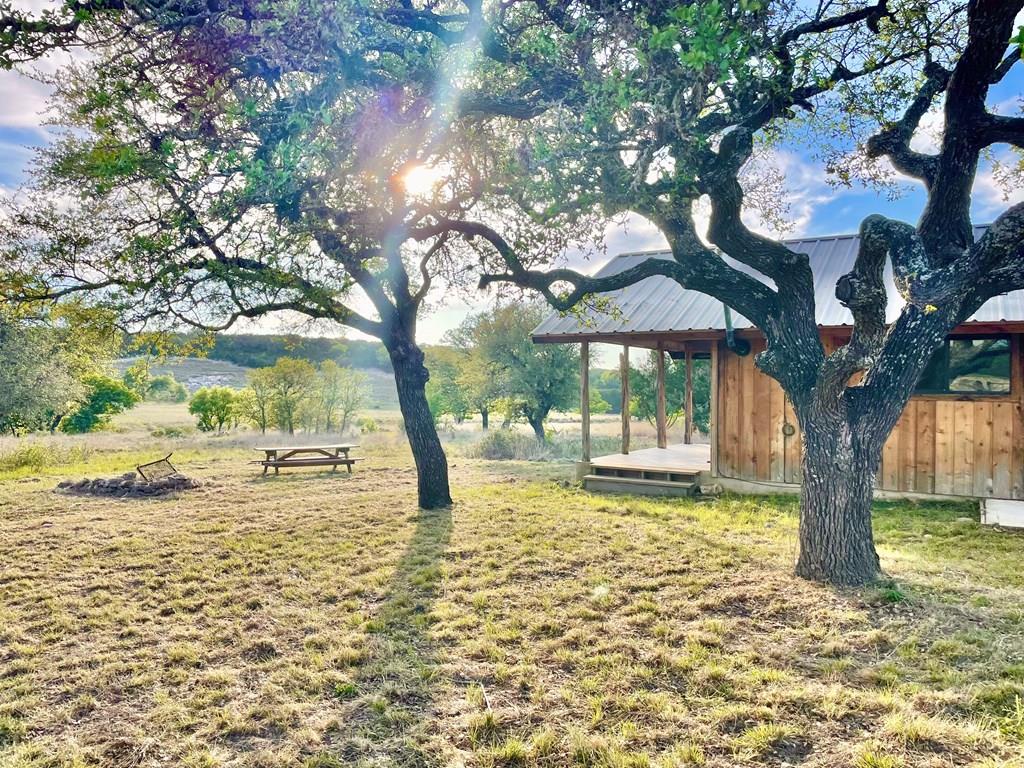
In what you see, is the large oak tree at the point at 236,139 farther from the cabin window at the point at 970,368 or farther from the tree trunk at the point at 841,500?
the cabin window at the point at 970,368

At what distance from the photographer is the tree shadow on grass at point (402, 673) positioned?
294cm

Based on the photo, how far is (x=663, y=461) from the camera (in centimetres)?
1077

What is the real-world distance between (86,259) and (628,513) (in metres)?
8.02

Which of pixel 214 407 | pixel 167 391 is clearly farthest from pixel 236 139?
pixel 167 391

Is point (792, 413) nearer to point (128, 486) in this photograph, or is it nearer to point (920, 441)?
point (920, 441)

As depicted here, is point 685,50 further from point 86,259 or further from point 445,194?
point 86,259

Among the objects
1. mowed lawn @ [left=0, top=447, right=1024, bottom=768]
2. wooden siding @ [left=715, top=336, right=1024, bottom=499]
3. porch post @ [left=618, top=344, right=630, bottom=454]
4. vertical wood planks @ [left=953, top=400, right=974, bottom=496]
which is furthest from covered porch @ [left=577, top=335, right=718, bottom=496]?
vertical wood planks @ [left=953, top=400, right=974, bottom=496]

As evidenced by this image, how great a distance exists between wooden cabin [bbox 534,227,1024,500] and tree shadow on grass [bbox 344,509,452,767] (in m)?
5.31

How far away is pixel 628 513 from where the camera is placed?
329 inches

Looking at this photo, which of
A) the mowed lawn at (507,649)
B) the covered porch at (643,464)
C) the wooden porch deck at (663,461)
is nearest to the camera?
the mowed lawn at (507,649)

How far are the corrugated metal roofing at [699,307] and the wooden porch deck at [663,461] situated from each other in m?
2.34

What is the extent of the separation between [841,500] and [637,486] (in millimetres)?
5356

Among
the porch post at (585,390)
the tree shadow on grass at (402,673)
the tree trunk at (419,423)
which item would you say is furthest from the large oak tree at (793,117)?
the porch post at (585,390)

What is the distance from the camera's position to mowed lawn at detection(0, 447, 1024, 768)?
114 inches
